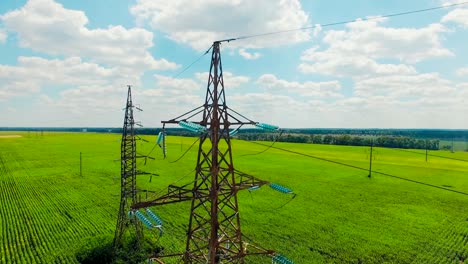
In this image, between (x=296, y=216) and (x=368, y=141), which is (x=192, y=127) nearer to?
(x=296, y=216)

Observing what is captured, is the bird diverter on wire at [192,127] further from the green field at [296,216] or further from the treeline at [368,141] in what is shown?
the treeline at [368,141]

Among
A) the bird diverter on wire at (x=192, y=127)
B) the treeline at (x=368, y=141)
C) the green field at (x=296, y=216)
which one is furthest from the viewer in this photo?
the treeline at (x=368, y=141)

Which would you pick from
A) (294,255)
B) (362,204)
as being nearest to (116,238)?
(294,255)

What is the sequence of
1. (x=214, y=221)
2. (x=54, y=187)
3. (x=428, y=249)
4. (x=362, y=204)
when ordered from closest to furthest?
(x=214, y=221) → (x=428, y=249) → (x=362, y=204) → (x=54, y=187)

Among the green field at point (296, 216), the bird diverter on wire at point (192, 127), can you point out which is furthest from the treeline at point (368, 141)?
the bird diverter on wire at point (192, 127)

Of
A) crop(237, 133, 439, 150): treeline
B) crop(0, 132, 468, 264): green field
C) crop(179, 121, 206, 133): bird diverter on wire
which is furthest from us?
crop(237, 133, 439, 150): treeline

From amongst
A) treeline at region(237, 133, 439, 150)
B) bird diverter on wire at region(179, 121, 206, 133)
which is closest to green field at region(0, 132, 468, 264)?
bird diverter on wire at region(179, 121, 206, 133)

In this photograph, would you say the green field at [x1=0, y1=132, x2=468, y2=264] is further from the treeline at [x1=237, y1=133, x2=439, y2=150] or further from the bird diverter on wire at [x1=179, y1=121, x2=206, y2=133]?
the treeline at [x1=237, y1=133, x2=439, y2=150]

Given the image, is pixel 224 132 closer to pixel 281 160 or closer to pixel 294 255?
pixel 294 255

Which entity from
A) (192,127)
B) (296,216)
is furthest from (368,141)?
(192,127)
